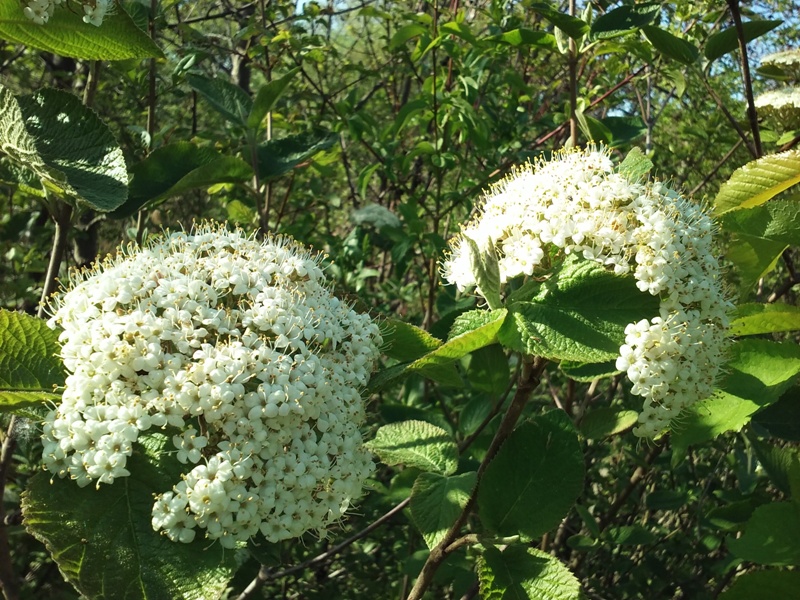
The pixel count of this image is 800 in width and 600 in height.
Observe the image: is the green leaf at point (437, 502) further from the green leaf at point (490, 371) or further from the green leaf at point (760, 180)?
the green leaf at point (760, 180)

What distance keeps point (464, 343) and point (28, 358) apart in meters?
0.73

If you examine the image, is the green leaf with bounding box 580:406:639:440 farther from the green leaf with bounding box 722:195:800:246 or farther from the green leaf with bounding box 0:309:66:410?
the green leaf with bounding box 0:309:66:410

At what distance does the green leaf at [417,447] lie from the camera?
156cm

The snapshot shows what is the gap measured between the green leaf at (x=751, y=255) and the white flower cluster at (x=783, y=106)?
2.74 ft

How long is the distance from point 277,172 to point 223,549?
4.20ft

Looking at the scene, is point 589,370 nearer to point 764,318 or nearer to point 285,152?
point 764,318

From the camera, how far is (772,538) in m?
1.64

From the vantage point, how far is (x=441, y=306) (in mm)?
2791

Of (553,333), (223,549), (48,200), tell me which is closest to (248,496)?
(223,549)

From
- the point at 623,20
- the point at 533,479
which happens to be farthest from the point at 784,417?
the point at 623,20

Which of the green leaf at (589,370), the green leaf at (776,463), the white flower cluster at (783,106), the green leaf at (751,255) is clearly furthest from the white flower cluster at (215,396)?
the white flower cluster at (783,106)

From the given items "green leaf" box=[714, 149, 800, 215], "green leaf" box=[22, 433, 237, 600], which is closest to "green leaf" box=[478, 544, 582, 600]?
"green leaf" box=[22, 433, 237, 600]

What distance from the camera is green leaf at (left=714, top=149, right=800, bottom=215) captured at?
1692 mm

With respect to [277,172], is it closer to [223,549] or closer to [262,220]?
[262,220]
